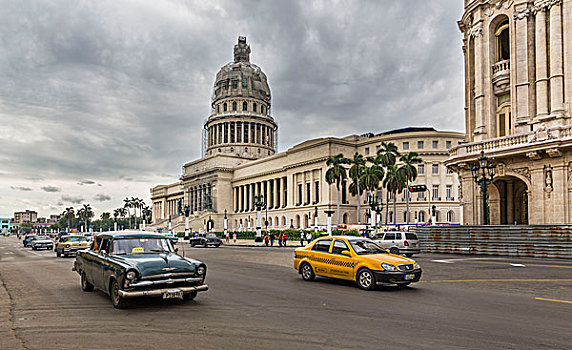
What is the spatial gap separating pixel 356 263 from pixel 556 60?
26.0 m

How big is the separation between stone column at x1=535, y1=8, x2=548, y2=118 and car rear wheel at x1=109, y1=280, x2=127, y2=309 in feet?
100

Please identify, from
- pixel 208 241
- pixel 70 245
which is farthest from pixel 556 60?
pixel 70 245

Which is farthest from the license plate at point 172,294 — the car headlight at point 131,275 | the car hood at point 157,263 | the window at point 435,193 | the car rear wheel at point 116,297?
the window at point 435,193

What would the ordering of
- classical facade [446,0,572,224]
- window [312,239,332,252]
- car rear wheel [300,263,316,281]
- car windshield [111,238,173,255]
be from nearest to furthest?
car windshield [111,238,173,255] < window [312,239,332,252] < car rear wheel [300,263,316,281] < classical facade [446,0,572,224]

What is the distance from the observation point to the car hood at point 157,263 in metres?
10.1

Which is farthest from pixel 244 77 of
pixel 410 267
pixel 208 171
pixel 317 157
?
pixel 410 267

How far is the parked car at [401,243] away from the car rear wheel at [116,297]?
19.5 metres

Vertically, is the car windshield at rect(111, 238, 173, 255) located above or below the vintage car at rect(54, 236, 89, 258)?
above

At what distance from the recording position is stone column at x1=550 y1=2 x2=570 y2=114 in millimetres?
31609

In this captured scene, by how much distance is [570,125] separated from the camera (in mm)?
29594

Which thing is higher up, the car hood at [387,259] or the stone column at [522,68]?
the stone column at [522,68]

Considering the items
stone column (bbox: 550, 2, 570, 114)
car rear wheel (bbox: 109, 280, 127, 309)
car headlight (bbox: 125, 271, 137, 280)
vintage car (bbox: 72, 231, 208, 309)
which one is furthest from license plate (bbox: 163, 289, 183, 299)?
stone column (bbox: 550, 2, 570, 114)

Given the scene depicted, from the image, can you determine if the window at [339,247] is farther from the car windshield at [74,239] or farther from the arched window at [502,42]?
the arched window at [502,42]

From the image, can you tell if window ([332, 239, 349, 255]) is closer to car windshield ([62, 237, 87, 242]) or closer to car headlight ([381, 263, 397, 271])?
car headlight ([381, 263, 397, 271])
